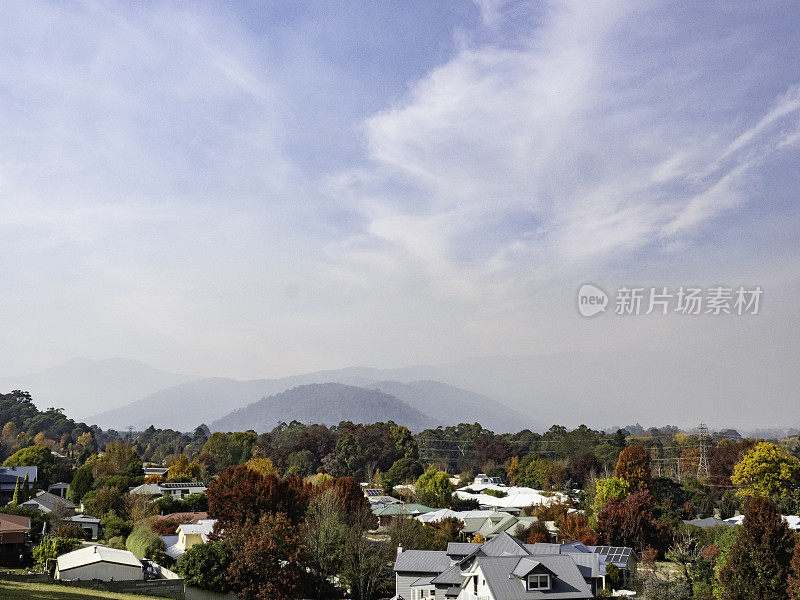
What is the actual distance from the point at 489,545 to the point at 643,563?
1042 cm

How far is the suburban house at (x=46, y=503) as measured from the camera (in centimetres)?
4712

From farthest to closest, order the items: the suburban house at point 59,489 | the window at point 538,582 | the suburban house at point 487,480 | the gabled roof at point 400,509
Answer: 1. the suburban house at point 487,480
2. the suburban house at point 59,489
3. the gabled roof at point 400,509
4. the window at point 538,582

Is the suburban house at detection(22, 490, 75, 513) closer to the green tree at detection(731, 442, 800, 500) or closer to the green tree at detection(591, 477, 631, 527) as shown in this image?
the green tree at detection(591, 477, 631, 527)

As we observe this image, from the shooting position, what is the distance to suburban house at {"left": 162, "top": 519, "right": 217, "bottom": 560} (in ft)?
121

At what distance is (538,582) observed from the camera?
94.2 ft

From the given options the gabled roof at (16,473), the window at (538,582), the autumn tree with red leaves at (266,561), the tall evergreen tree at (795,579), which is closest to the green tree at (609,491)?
the window at (538,582)

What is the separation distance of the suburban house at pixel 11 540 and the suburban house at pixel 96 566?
5.55 metres

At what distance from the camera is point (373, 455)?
8600 cm

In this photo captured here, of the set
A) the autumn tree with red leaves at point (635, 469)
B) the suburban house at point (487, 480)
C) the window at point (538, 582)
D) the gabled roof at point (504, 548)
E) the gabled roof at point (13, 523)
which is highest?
the autumn tree with red leaves at point (635, 469)

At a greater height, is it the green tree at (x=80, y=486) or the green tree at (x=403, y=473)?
the green tree at (x=403, y=473)

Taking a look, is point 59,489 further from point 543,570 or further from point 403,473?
point 543,570

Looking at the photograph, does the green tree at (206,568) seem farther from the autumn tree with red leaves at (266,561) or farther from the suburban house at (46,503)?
the suburban house at (46,503)

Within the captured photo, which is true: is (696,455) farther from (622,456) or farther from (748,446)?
(622,456)

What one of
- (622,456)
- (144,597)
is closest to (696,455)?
(622,456)
